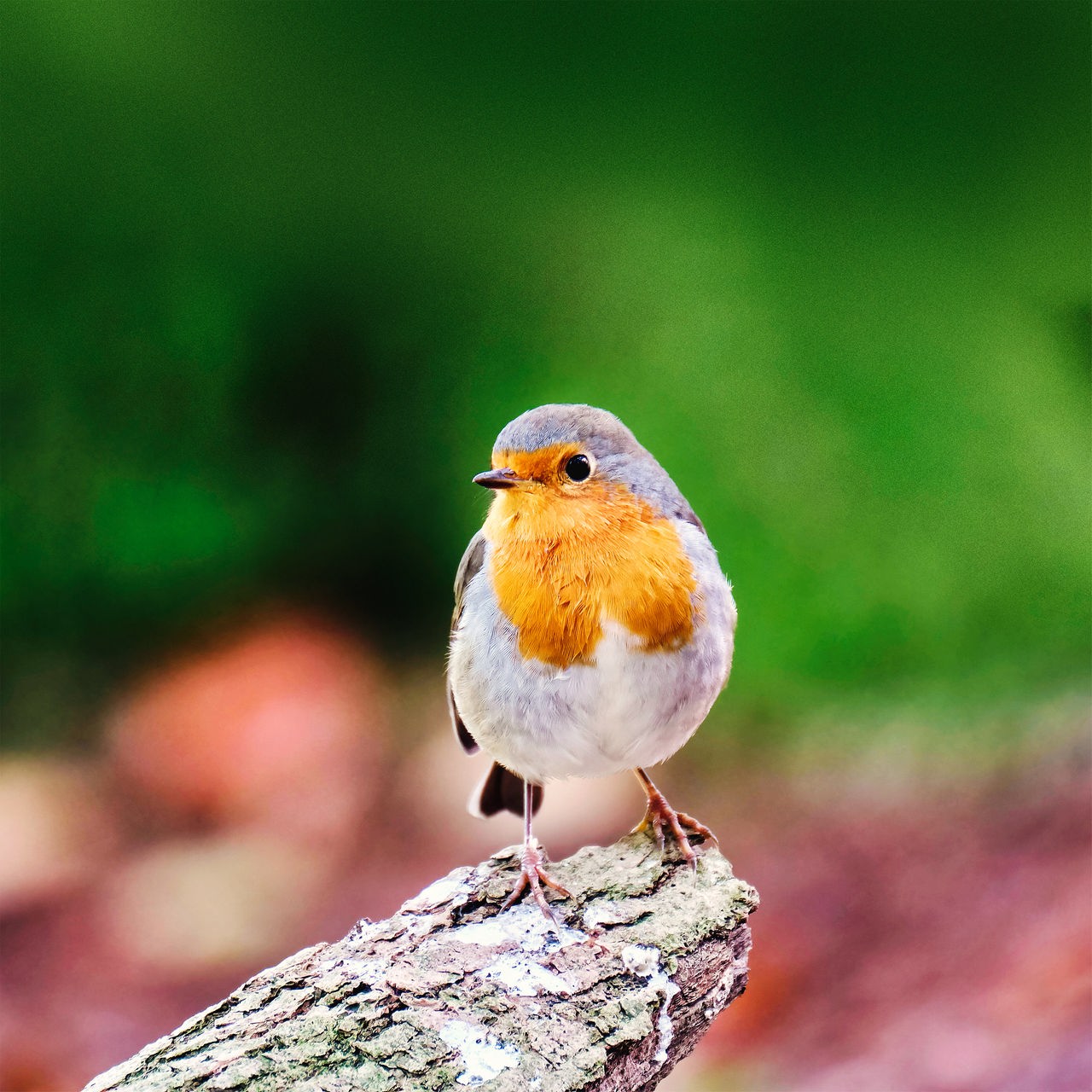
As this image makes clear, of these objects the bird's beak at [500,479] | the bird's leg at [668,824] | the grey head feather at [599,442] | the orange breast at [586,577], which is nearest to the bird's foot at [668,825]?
the bird's leg at [668,824]

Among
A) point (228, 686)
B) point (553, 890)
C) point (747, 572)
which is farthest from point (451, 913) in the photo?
point (228, 686)

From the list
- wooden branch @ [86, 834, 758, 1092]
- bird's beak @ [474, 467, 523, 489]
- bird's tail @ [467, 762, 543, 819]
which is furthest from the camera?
bird's tail @ [467, 762, 543, 819]

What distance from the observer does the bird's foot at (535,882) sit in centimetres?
135

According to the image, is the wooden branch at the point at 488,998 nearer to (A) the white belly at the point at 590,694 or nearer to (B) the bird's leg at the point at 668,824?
(B) the bird's leg at the point at 668,824

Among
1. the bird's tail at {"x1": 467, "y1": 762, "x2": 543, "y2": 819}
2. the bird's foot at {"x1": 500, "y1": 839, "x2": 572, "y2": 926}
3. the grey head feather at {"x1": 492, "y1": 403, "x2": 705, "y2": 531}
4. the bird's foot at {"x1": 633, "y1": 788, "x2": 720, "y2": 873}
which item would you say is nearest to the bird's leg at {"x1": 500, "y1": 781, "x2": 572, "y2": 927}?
the bird's foot at {"x1": 500, "y1": 839, "x2": 572, "y2": 926}

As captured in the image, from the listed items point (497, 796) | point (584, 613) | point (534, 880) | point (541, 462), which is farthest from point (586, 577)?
point (497, 796)

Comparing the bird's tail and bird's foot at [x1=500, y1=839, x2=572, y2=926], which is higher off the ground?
the bird's tail

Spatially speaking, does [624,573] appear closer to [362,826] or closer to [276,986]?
[276,986]

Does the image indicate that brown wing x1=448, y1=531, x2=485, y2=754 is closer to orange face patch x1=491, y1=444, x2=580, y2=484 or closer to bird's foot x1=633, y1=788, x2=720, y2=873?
orange face patch x1=491, y1=444, x2=580, y2=484

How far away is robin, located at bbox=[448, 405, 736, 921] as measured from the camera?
132cm

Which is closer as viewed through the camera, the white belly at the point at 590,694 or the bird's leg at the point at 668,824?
the white belly at the point at 590,694

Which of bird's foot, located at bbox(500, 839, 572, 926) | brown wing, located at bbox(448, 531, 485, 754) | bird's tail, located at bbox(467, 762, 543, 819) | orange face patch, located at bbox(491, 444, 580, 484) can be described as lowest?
bird's foot, located at bbox(500, 839, 572, 926)

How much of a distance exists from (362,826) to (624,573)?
155cm

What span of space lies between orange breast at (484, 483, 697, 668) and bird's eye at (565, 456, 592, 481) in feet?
0.06
